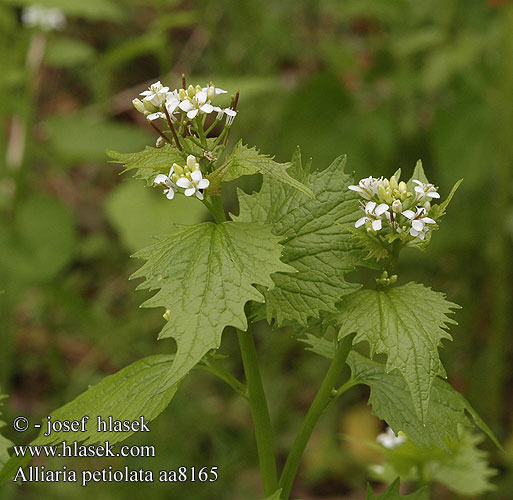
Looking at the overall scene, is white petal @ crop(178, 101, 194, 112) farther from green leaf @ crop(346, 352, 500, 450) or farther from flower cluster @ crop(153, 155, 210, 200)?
green leaf @ crop(346, 352, 500, 450)

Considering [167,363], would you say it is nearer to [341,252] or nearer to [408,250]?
[341,252]

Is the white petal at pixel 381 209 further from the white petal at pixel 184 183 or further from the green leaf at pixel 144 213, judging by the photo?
the green leaf at pixel 144 213

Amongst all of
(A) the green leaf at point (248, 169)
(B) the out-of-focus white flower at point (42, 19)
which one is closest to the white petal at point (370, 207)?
(A) the green leaf at point (248, 169)

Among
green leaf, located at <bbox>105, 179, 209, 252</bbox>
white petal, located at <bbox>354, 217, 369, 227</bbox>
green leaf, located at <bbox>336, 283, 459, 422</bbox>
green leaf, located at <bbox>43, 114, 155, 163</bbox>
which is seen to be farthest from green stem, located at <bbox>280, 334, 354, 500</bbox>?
green leaf, located at <bbox>43, 114, 155, 163</bbox>

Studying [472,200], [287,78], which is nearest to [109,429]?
[472,200]

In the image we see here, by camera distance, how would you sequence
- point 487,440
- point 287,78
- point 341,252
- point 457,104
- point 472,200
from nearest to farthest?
point 341,252 < point 487,440 < point 457,104 < point 472,200 < point 287,78

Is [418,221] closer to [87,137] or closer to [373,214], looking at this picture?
[373,214]

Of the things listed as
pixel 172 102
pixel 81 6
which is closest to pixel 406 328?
pixel 172 102

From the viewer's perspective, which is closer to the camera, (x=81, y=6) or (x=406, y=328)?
(x=406, y=328)
